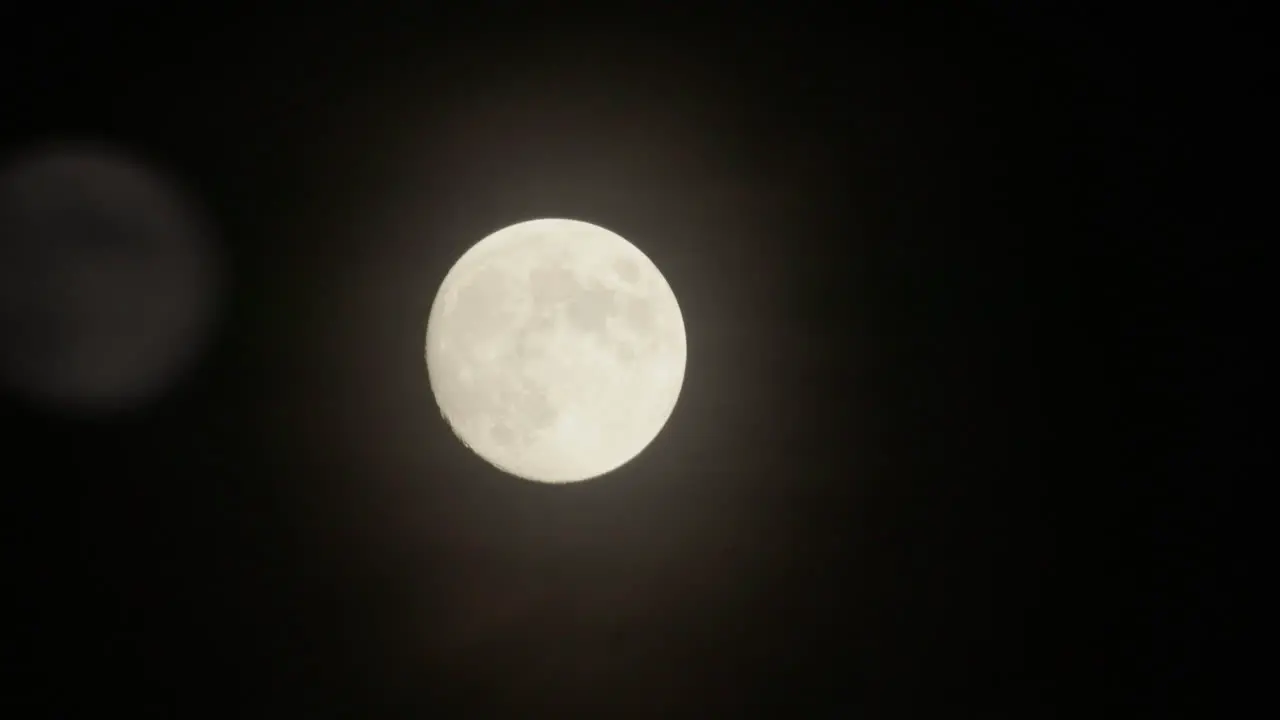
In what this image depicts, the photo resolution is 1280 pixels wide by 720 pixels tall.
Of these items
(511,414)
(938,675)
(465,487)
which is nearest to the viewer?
(511,414)

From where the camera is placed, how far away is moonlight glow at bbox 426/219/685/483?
2.96 m

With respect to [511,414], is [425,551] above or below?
below

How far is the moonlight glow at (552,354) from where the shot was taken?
9.71 ft

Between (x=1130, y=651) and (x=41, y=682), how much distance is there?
477cm

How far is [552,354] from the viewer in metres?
2.95

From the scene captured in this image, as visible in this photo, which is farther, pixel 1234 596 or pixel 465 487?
pixel 1234 596

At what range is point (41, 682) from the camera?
3521 mm

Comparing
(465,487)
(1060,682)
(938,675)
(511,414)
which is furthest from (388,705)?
(1060,682)

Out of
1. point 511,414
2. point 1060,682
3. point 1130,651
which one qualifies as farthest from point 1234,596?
point 511,414

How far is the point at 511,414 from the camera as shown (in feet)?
9.74

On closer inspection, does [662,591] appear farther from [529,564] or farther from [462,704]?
[462,704]

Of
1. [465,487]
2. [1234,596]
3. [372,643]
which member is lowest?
[372,643]

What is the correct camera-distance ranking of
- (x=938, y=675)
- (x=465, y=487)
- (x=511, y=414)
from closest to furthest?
1. (x=511, y=414)
2. (x=465, y=487)
3. (x=938, y=675)

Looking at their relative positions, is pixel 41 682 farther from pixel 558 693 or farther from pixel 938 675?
pixel 938 675
